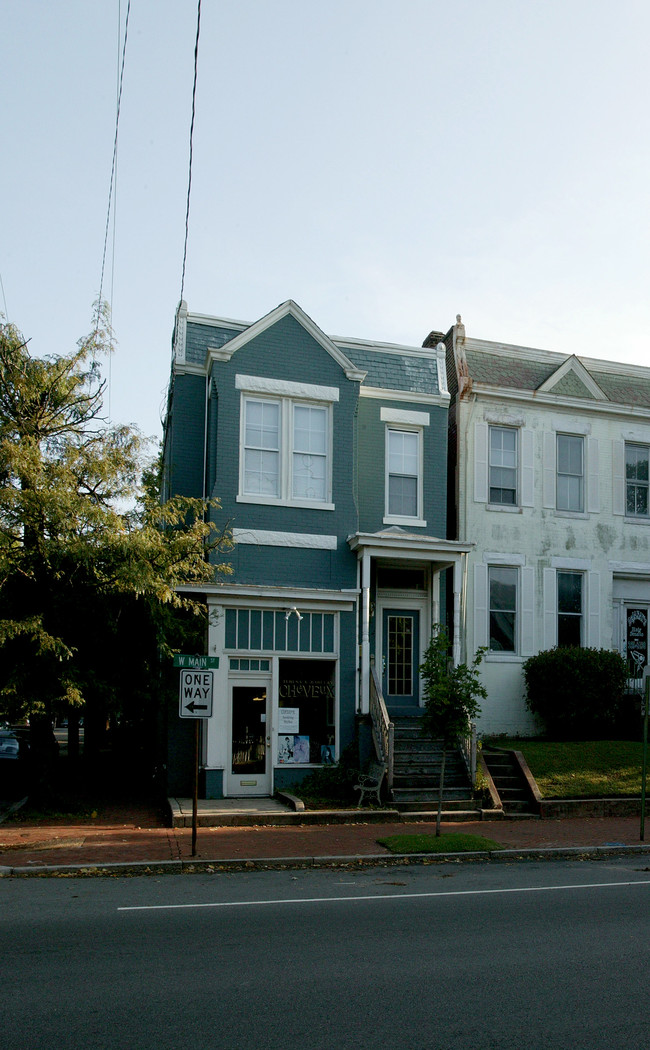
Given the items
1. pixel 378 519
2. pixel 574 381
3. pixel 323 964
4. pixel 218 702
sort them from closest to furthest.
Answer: pixel 323 964 → pixel 218 702 → pixel 378 519 → pixel 574 381

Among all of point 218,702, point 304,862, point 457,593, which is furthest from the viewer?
point 457,593

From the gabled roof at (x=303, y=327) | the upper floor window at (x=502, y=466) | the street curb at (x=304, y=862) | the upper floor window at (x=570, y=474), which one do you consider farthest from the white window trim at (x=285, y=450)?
the street curb at (x=304, y=862)

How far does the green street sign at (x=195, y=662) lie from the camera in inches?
518

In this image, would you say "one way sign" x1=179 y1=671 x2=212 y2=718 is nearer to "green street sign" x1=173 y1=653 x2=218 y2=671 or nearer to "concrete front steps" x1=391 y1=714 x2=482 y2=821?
"green street sign" x1=173 y1=653 x2=218 y2=671

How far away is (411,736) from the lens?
60.4 feet

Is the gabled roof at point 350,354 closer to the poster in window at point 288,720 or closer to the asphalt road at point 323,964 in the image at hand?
the poster in window at point 288,720

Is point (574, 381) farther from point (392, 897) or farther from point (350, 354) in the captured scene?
point (392, 897)

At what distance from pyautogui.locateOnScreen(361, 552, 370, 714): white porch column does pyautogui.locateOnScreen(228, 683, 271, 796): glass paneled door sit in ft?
6.20

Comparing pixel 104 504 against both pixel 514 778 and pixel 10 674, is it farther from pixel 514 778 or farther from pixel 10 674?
pixel 514 778

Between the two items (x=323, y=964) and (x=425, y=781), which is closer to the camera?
(x=323, y=964)

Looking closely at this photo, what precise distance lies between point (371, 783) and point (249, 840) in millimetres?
3408

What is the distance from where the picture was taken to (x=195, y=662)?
13.2 metres

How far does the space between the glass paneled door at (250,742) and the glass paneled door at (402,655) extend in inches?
116

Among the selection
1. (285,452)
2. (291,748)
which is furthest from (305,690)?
(285,452)
